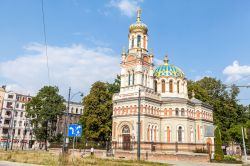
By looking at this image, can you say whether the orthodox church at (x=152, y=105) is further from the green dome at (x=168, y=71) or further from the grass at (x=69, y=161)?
the grass at (x=69, y=161)

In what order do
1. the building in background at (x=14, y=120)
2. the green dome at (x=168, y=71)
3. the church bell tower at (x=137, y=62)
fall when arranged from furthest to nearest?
the building in background at (x=14, y=120) → the green dome at (x=168, y=71) → the church bell tower at (x=137, y=62)

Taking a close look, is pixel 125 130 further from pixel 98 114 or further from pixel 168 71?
pixel 168 71

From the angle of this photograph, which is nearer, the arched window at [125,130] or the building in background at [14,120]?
the arched window at [125,130]

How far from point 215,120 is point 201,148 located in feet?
51.5

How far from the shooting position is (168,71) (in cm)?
5116

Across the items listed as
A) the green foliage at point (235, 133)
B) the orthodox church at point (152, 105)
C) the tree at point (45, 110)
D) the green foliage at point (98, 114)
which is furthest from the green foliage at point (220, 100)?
the tree at point (45, 110)

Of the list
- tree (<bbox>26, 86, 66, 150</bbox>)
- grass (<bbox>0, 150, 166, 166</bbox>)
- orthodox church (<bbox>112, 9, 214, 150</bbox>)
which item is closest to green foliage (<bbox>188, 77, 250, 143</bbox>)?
orthodox church (<bbox>112, 9, 214, 150</bbox>)

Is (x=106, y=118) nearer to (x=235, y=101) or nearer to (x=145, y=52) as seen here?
(x=145, y=52)

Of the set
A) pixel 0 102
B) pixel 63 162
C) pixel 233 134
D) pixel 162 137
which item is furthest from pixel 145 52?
pixel 0 102

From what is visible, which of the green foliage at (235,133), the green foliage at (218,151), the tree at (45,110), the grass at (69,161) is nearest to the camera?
the grass at (69,161)

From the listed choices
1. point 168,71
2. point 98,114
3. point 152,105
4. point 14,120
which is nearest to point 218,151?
point 152,105

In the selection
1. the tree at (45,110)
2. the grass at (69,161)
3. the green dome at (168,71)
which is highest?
the green dome at (168,71)

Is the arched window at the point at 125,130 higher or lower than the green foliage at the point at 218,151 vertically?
higher

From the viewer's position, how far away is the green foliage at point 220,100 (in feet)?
196
